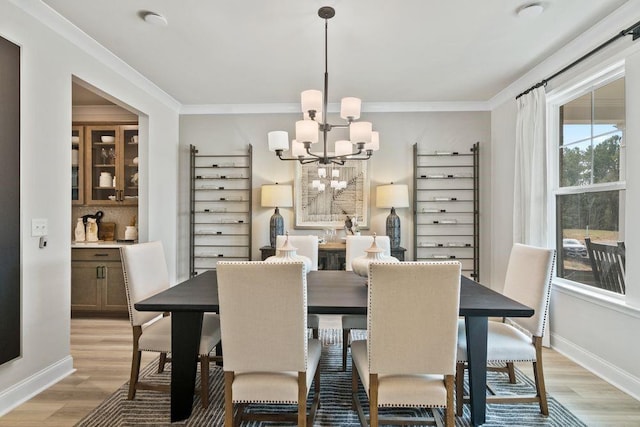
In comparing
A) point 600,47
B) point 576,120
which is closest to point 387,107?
point 576,120

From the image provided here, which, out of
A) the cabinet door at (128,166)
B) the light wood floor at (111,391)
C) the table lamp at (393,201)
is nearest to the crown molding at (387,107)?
the table lamp at (393,201)

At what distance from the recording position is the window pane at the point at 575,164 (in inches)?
118

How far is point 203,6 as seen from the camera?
95.7 inches

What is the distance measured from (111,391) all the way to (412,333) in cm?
208

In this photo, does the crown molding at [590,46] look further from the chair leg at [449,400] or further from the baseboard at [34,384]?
the baseboard at [34,384]

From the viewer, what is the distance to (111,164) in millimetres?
4324

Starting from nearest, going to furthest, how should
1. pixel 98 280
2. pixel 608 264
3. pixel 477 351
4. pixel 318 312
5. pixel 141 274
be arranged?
pixel 318 312
pixel 477 351
pixel 141 274
pixel 608 264
pixel 98 280

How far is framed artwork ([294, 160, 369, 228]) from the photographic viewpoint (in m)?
4.60

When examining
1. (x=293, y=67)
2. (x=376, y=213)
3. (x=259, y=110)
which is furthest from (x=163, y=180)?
(x=376, y=213)

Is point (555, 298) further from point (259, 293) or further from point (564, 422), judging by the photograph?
point (259, 293)

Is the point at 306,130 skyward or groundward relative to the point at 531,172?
skyward

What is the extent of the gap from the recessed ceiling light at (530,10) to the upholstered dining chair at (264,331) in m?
2.34

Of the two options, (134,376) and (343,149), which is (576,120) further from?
(134,376)

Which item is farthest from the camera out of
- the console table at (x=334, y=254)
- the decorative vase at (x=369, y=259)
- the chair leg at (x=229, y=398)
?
the console table at (x=334, y=254)
